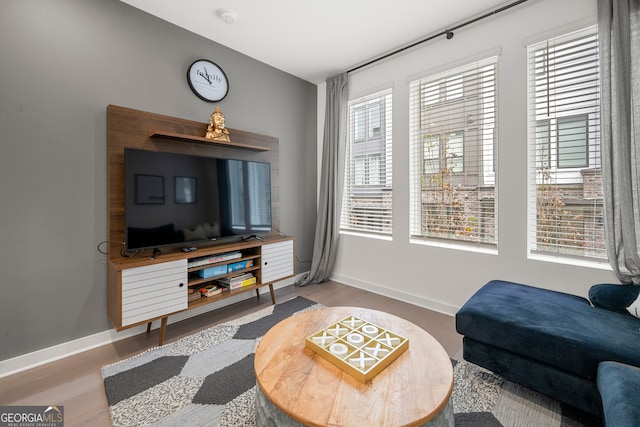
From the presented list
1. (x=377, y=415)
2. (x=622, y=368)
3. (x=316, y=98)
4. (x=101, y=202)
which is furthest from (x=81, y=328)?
(x=316, y=98)

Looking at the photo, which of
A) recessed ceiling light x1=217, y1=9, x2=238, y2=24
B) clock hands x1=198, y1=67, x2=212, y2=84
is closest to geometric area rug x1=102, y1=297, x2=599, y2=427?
clock hands x1=198, y1=67, x2=212, y2=84

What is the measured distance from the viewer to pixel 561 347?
1.31m

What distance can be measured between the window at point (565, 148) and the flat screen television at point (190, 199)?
2.38 m

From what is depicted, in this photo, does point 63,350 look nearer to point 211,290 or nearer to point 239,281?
point 211,290

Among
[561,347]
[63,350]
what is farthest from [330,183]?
[63,350]

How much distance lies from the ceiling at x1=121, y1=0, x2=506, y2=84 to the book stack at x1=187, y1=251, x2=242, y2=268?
204cm

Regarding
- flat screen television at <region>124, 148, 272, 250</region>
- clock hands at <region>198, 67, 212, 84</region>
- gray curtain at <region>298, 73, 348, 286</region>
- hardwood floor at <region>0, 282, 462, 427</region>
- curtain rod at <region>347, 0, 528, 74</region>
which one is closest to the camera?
hardwood floor at <region>0, 282, 462, 427</region>

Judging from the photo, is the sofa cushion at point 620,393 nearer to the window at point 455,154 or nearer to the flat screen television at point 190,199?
the window at point 455,154

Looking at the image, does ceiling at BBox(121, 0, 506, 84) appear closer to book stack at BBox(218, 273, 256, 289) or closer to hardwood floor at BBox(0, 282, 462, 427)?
book stack at BBox(218, 273, 256, 289)

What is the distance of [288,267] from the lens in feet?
9.62

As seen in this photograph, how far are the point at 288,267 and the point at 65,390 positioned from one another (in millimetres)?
1808

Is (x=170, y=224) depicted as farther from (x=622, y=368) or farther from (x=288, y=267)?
(x=622, y=368)

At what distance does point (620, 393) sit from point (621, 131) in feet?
5.16

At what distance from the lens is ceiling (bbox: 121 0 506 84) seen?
7.23ft
